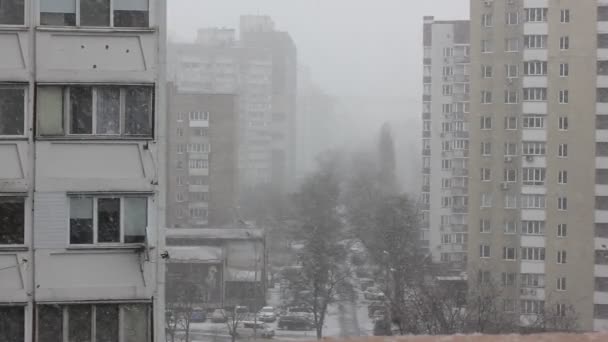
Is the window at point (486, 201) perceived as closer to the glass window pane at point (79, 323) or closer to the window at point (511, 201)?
the window at point (511, 201)

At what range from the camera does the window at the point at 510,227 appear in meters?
7.98

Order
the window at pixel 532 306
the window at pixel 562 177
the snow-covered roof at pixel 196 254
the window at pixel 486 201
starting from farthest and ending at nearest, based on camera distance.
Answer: the window at pixel 486 201
the window at pixel 562 177
the window at pixel 532 306
the snow-covered roof at pixel 196 254

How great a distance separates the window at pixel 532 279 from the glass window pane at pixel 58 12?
6.18 metres

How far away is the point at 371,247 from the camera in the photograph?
20.4 feet

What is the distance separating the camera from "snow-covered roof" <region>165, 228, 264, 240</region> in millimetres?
6145

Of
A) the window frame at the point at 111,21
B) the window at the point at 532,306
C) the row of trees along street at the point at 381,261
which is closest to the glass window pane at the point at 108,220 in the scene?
the window frame at the point at 111,21

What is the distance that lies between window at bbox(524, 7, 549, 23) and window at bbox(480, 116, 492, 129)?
3.51 ft

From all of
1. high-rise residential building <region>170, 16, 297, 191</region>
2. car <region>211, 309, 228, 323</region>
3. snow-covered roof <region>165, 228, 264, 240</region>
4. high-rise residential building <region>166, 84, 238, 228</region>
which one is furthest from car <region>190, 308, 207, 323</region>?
high-rise residential building <region>170, 16, 297, 191</region>

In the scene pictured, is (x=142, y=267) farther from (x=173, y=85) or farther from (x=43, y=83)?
(x=173, y=85)

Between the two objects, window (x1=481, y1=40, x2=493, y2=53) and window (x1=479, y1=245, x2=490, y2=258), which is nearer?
window (x1=481, y1=40, x2=493, y2=53)

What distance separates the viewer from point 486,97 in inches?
310

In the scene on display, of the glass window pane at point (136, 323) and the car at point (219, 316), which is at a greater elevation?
the glass window pane at point (136, 323)

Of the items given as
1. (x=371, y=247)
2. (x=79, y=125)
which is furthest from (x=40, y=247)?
(x=371, y=247)

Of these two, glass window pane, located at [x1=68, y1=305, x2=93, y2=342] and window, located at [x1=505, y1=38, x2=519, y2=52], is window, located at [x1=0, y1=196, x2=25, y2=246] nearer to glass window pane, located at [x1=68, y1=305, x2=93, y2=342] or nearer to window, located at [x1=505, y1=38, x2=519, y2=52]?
glass window pane, located at [x1=68, y1=305, x2=93, y2=342]
